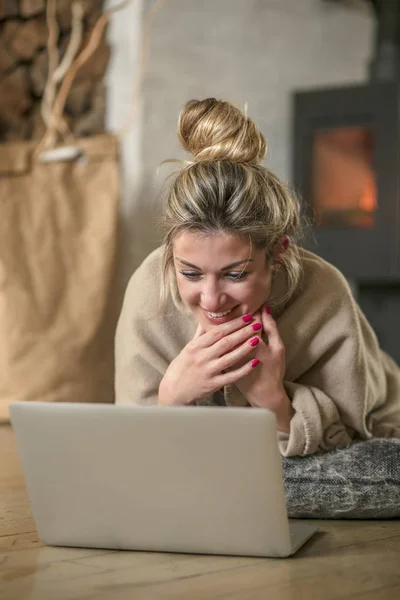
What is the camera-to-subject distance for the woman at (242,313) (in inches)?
60.6

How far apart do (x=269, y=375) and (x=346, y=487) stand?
24 centimetres

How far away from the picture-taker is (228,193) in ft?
5.07

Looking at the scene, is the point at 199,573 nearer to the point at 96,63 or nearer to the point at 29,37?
the point at 96,63

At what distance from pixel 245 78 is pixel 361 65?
69 cm

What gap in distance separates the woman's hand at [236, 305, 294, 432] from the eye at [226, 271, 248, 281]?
122 mm

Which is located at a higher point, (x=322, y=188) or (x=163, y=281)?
(x=163, y=281)

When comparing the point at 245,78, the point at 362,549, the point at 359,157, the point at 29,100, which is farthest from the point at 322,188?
the point at 362,549

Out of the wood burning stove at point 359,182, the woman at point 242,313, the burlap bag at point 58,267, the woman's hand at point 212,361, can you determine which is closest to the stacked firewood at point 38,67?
the burlap bag at point 58,267

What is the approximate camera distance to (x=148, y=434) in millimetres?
1247

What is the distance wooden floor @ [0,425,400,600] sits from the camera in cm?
119

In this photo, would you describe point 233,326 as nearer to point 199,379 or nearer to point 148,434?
point 199,379

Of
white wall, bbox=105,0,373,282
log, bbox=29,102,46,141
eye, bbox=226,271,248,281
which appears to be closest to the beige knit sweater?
eye, bbox=226,271,248,281

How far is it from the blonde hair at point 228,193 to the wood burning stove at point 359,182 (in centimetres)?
181

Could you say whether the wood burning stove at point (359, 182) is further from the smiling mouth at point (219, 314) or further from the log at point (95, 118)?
the smiling mouth at point (219, 314)
